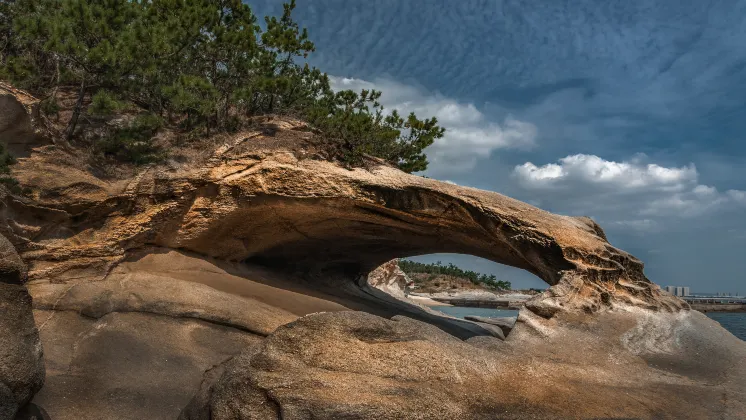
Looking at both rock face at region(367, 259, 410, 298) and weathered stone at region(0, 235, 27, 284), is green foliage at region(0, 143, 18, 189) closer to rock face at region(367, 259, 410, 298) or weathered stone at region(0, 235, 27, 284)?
weathered stone at region(0, 235, 27, 284)

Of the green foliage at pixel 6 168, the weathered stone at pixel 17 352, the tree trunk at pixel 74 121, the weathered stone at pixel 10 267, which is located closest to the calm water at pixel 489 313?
the tree trunk at pixel 74 121

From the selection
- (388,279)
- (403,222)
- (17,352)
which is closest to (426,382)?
(17,352)

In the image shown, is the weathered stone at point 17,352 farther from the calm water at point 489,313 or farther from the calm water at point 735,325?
the calm water at point 735,325

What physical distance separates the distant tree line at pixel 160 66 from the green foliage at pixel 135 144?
22mm

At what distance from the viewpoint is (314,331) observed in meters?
6.13

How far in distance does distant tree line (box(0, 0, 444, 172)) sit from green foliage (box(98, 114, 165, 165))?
0.9 inches

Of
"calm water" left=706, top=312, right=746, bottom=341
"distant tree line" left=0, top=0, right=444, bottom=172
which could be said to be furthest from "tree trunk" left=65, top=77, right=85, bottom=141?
"calm water" left=706, top=312, right=746, bottom=341

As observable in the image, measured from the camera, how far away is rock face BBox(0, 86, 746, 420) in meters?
5.84

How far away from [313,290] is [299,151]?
4090mm

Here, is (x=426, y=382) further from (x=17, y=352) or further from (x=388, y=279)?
(x=388, y=279)

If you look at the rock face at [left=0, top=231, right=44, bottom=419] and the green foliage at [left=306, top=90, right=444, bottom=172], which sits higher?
the green foliage at [left=306, top=90, right=444, bottom=172]

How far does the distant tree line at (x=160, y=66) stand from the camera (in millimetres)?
10836

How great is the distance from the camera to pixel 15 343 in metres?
6.21

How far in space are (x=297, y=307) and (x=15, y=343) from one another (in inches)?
240
